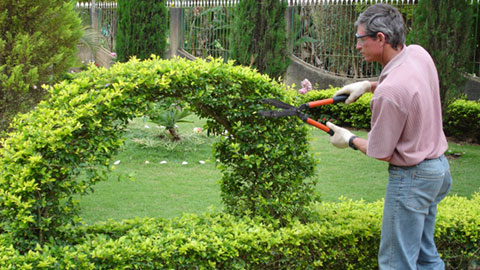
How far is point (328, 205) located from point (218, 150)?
116cm

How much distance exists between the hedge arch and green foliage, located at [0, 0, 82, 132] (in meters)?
2.32

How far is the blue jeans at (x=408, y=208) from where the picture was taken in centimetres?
309

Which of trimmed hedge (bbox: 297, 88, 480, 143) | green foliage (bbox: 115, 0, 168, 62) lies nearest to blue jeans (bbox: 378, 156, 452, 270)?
trimmed hedge (bbox: 297, 88, 480, 143)

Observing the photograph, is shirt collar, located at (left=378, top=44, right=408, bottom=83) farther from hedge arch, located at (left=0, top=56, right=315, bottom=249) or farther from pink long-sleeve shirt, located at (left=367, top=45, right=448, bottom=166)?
hedge arch, located at (left=0, top=56, right=315, bottom=249)

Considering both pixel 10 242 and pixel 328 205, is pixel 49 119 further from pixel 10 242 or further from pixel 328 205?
pixel 328 205

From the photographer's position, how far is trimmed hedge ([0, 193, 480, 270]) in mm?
3127

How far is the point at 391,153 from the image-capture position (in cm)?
303

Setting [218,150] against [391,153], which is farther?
[218,150]

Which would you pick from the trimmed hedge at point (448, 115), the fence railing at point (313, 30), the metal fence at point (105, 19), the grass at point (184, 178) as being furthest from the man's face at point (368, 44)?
the metal fence at point (105, 19)

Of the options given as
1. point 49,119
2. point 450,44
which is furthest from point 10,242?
point 450,44

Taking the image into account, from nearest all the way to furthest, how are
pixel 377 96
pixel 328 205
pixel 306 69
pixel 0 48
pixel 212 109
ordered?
pixel 377 96 → pixel 212 109 → pixel 328 205 → pixel 0 48 → pixel 306 69

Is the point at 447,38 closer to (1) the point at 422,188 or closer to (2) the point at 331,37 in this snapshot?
(2) the point at 331,37

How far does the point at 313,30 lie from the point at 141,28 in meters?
4.40

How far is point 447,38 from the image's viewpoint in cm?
869
